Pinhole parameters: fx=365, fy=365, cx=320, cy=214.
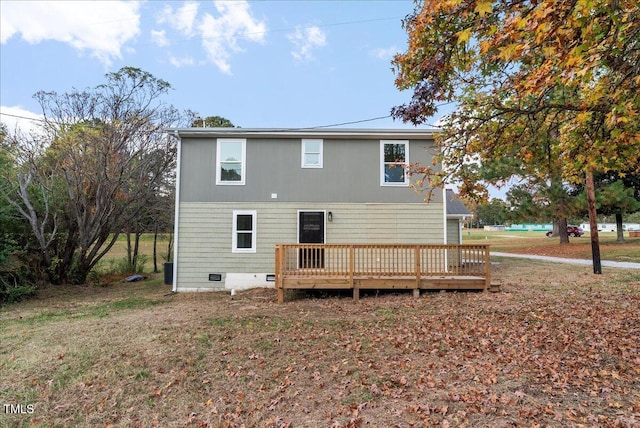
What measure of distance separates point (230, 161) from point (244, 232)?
214 centimetres

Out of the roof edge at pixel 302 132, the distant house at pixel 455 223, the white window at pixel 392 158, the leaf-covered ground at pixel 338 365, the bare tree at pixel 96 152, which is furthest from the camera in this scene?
the distant house at pixel 455 223

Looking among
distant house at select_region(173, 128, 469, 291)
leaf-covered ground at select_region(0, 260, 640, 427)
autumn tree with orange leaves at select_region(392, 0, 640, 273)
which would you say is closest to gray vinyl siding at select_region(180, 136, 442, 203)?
distant house at select_region(173, 128, 469, 291)

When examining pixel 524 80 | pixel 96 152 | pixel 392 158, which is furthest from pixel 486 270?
pixel 96 152

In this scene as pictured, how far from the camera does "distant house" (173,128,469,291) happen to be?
1048 cm

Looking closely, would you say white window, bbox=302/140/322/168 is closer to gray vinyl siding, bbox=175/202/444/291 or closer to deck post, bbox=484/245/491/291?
gray vinyl siding, bbox=175/202/444/291

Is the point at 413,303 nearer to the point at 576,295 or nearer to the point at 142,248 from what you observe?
the point at 576,295

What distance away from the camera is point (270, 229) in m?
10.6

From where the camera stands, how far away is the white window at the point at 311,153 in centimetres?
1066

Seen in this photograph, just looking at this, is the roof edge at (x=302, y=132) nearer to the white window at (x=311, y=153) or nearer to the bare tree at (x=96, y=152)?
the white window at (x=311, y=153)

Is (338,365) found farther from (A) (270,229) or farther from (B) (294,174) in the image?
(B) (294,174)

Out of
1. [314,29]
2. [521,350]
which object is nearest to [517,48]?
[521,350]

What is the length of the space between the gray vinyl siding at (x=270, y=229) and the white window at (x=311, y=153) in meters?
1.18

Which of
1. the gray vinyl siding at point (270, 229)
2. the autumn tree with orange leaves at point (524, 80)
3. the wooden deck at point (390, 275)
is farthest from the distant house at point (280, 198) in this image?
the autumn tree with orange leaves at point (524, 80)

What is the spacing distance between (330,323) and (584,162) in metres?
4.89
